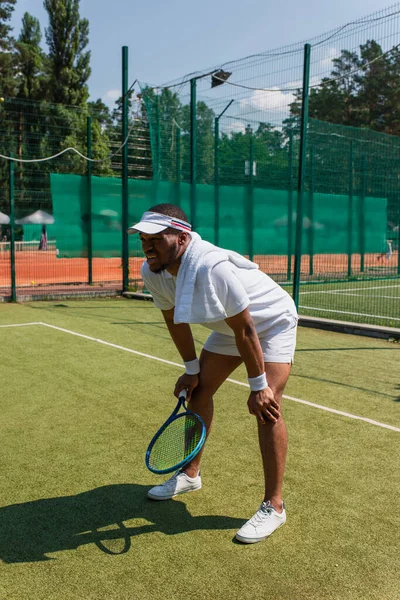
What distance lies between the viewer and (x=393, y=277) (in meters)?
17.6

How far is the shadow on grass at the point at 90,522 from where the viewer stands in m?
3.03

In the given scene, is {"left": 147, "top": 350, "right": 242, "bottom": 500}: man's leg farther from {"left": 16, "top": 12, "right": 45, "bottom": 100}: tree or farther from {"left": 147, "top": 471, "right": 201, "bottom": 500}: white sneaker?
{"left": 16, "top": 12, "right": 45, "bottom": 100}: tree

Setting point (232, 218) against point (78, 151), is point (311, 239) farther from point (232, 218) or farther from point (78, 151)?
point (78, 151)

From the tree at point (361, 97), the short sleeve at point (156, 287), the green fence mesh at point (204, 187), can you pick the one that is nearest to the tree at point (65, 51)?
the tree at point (361, 97)

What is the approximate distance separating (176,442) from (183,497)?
0.53 meters

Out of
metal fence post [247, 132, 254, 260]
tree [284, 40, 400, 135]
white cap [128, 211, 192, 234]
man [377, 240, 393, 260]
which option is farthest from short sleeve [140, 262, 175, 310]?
man [377, 240, 393, 260]

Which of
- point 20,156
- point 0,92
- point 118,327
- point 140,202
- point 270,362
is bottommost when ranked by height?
point 118,327

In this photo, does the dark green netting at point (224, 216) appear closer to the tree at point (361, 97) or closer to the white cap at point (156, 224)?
the tree at point (361, 97)

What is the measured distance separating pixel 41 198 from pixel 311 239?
647 cm

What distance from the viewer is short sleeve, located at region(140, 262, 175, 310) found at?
10.5 ft

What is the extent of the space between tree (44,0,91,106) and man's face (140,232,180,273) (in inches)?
1602

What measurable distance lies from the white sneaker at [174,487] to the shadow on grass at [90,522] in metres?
0.04

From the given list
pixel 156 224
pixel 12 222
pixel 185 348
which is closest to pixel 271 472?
pixel 185 348

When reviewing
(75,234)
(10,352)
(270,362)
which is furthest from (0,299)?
(270,362)
